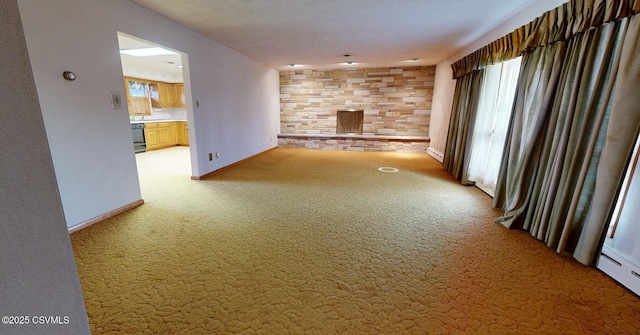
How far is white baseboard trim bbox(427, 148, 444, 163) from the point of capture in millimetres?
5588

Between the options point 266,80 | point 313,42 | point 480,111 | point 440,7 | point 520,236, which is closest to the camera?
point 520,236

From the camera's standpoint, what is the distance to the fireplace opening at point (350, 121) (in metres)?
7.16

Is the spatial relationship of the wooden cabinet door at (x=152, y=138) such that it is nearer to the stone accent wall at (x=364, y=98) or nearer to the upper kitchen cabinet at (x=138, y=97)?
the upper kitchen cabinet at (x=138, y=97)

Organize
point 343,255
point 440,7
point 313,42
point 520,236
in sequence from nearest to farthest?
point 343,255, point 520,236, point 440,7, point 313,42

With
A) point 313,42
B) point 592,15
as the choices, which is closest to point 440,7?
point 592,15

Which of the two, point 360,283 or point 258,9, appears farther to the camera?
point 258,9

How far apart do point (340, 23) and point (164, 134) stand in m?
6.14

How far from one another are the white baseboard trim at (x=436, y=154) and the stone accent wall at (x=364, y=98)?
69 centimetres

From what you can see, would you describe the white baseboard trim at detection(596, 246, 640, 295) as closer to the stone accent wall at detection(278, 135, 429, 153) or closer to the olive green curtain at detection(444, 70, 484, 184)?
the olive green curtain at detection(444, 70, 484, 184)

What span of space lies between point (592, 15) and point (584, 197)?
1.34 meters

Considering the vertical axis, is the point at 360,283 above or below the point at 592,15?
below

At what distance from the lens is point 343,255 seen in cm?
201

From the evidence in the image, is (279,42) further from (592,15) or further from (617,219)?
(617,219)

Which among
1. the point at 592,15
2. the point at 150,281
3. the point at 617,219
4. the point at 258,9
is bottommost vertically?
the point at 150,281
